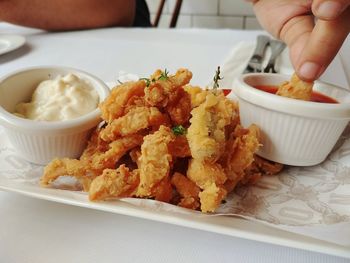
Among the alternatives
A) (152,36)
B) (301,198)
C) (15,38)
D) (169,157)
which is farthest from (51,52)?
(301,198)

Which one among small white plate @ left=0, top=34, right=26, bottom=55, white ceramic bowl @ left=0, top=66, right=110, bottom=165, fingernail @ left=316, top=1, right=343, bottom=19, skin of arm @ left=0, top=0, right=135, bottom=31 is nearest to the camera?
fingernail @ left=316, top=1, right=343, bottom=19

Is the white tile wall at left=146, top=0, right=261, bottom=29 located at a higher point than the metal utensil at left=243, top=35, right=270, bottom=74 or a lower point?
lower

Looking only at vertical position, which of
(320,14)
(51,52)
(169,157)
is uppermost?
(320,14)

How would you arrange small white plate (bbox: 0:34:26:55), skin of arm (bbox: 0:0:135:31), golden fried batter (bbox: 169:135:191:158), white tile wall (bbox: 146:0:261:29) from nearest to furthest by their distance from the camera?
golden fried batter (bbox: 169:135:191:158)
small white plate (bbox: 0:34:26:55)
skin of arm (bbox: 0:0:135:31)
white tile wall (bbox: 146:0:261:29)

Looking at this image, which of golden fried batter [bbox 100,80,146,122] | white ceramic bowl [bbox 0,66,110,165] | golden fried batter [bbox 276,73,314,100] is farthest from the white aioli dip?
golden fried batter [bbox 276,73,314,100]

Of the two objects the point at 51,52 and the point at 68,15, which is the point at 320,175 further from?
the point at 68,15

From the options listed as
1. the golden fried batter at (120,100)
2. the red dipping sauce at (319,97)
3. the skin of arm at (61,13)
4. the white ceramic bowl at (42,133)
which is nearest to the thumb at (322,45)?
the red dipping sauce at (319,97)

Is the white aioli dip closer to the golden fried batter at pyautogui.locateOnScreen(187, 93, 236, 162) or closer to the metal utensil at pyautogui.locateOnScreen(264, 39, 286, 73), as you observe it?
the golden fried batter at pyautogui.locateOnScreen(187, 93, 236, 162)
